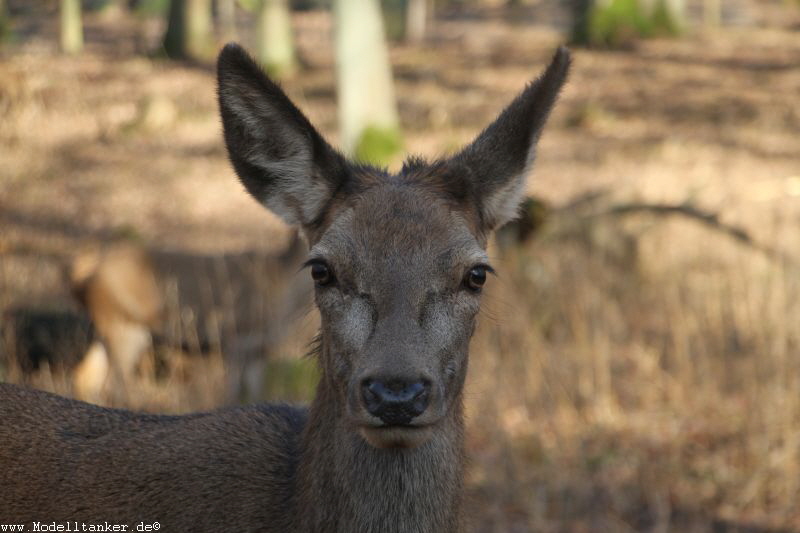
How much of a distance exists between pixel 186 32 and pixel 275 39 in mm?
5286

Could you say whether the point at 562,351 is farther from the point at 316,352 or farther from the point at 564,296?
the point at 316,352

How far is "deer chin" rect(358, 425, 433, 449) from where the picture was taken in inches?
145

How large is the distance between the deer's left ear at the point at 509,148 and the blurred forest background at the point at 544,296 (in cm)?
65

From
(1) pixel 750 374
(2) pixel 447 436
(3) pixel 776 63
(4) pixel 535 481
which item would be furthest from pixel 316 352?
(3) pixel 776 63

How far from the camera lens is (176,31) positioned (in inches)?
1395

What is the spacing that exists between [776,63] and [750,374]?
2146 cm

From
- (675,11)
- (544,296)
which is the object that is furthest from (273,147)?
(675,11)

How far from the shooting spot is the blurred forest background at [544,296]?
873 centimetres

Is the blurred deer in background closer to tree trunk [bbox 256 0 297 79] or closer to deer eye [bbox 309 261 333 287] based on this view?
deer eye [bbox 309 261 333 287]

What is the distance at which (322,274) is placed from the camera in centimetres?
411

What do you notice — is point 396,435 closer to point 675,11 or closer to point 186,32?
point 675,11

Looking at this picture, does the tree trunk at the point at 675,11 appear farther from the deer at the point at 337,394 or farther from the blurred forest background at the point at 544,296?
the deer at the point at 337,394

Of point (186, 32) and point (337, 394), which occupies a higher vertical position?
point (337, 394)

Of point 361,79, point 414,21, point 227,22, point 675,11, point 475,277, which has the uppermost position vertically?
point 675,11
